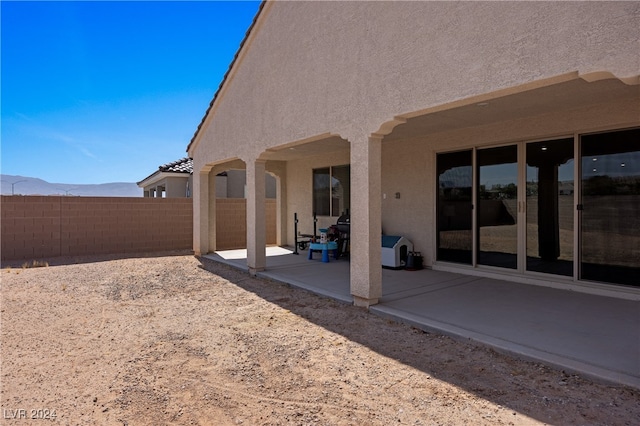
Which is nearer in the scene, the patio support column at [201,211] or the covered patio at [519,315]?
the covered patio at [519,315]

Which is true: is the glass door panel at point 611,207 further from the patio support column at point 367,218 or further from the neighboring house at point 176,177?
the neighboring house at point 176,177

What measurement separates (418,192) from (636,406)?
19.7ft

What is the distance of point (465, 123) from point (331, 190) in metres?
5.27

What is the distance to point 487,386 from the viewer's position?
126 inches

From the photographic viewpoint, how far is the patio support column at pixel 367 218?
17.5 ft

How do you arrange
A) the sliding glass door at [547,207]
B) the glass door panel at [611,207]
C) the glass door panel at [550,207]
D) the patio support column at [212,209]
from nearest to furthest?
the glass door panel at [611,207] < the sliding glass door at [547,207] < the glass door panel at [550,207] < the patio support column at [212,209]

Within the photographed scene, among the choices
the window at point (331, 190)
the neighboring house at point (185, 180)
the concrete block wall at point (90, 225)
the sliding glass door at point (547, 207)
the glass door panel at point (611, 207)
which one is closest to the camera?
the glass door panel at point (611, 207)

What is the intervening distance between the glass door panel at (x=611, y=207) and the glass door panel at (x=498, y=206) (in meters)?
1.15

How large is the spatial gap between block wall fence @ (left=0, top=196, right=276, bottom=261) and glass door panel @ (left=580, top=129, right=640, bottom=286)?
10807 mm

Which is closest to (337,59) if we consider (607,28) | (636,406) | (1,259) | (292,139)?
(292,139)

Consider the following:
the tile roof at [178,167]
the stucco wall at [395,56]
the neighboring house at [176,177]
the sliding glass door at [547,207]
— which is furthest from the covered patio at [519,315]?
the tile roof at [178,167]

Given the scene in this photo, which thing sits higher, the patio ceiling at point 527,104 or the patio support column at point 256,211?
the patio ceiling at point 527,104

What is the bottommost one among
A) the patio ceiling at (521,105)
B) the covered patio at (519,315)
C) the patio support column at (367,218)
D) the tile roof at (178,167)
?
the covered patio at (519,315)

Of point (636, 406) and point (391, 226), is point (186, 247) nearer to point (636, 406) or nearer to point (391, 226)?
point (391, 226)
